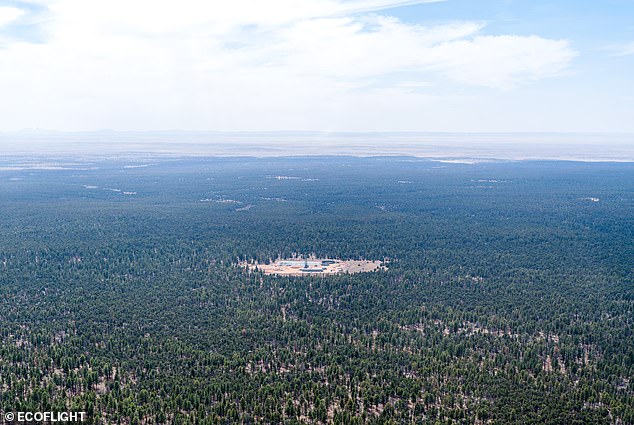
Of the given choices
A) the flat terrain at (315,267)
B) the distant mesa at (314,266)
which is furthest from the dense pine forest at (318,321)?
the flat terrain at (315,267)

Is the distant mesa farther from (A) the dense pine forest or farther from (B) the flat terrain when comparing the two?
(A) the dense pine forest

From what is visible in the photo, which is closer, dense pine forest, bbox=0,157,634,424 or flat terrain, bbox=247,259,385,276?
dense pine forest, bbox=0,157,634,424

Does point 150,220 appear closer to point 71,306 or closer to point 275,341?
point 71,306

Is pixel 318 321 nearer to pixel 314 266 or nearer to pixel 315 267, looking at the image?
pixel 315 267

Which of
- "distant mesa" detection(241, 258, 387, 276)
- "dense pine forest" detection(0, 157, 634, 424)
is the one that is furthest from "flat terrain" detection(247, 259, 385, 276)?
"dense pine forest" detection(0, 157, 634, 424)

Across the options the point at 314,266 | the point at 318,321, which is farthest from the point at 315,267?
the point at 318,321
